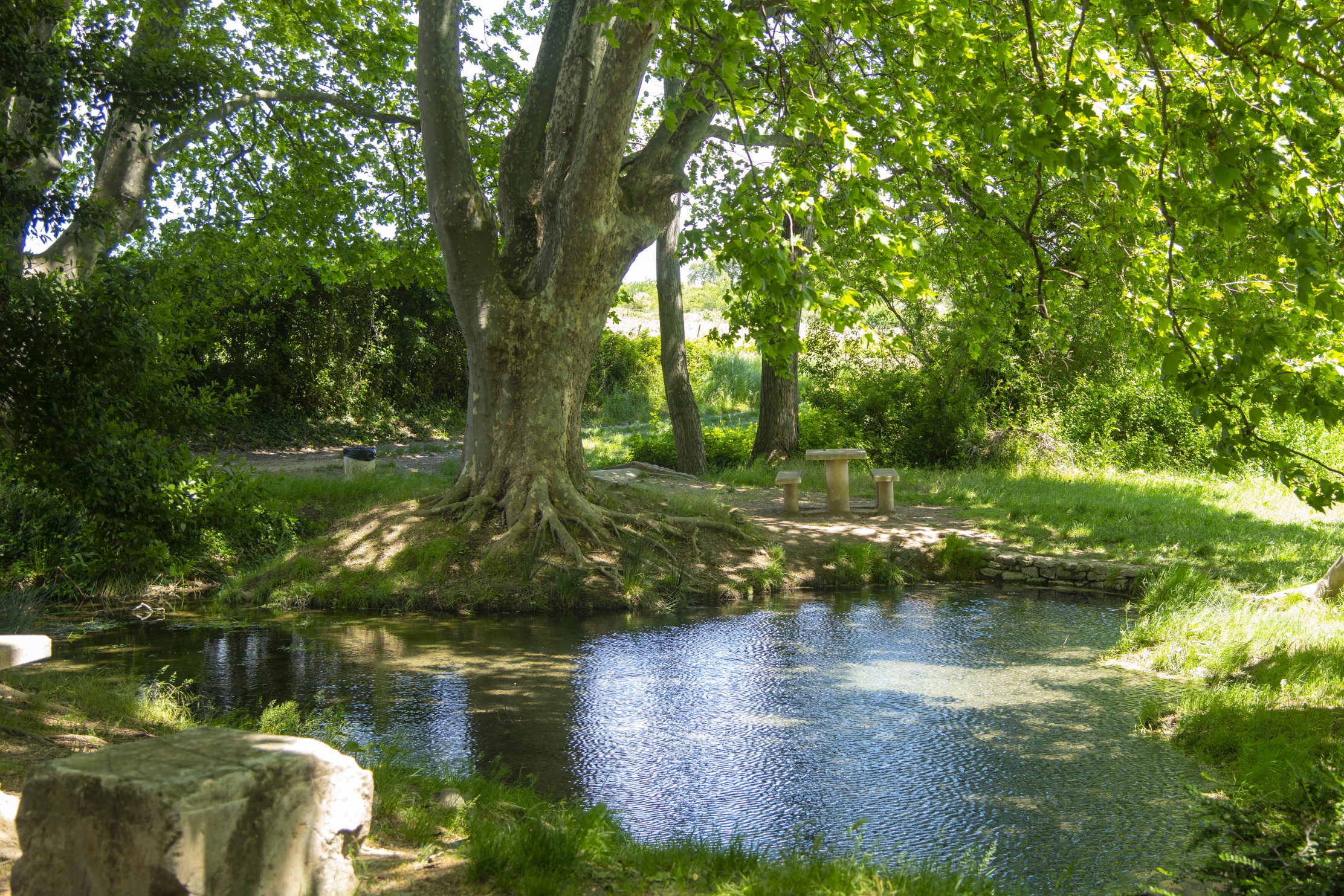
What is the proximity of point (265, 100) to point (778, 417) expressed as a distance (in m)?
9.33

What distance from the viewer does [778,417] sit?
1719 centimetres

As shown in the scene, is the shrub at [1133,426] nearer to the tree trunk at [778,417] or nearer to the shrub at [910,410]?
the shrub at [910,410]

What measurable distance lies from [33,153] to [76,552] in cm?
588

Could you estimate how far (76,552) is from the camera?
10039mm

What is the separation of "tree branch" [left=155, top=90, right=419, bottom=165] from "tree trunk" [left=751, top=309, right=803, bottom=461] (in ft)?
24.4

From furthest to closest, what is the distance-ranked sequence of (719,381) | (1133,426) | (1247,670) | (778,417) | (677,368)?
(719,381), (1133,426), (778,417), (677,368), (1247,670)

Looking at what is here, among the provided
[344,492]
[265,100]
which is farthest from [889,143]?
[265,100]

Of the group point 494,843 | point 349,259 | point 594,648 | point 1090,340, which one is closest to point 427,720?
point 594,648

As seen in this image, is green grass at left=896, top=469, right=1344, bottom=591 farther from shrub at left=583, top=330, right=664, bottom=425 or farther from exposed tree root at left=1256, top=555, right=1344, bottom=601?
shrub at left=583, top=330, right=664, bottom=425

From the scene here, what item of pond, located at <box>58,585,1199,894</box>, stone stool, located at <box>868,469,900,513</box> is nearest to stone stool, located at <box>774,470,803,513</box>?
stone stool, located at <box>868,469,900,513</box>

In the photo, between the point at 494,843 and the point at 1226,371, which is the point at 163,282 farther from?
the point at 1226,371

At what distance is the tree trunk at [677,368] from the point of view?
16.2 metres

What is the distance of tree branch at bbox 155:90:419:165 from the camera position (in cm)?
1185

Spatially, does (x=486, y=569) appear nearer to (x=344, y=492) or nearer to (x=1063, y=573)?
(x=344, y=492)
